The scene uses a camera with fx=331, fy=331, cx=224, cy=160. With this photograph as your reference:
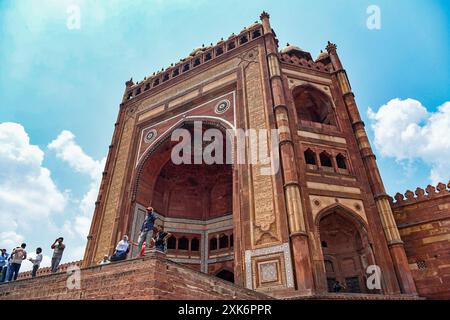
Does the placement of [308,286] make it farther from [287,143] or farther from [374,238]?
[287,143]

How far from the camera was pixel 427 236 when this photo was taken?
12781 millimetres

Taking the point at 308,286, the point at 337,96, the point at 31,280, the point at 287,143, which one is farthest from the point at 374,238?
the point at 31,280

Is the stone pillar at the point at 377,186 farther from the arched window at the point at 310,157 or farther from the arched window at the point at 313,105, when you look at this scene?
the arched window at the point at 310,157

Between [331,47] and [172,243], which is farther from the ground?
[331,47]

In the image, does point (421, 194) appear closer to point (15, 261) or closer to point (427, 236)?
point (427, 236)

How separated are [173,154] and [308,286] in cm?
1118

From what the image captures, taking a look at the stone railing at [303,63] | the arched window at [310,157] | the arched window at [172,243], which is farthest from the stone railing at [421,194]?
the arched window at [172,243]

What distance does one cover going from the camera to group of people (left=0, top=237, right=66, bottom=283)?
974 cm

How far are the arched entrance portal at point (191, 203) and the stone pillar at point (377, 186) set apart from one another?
20.8 ft

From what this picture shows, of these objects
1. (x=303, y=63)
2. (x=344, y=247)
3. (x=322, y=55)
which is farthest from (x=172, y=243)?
(x=322, y=55)

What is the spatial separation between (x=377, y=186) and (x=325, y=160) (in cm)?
238

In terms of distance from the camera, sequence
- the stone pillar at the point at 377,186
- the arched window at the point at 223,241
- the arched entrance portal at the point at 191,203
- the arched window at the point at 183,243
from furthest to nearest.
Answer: the arched window at the point at 223,241 → the arched window at the point at 183,243 → the arched entrance portal at the point at 191,203 → the stone pillar at the point at 377,186

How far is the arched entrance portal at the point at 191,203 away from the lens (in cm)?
1759
